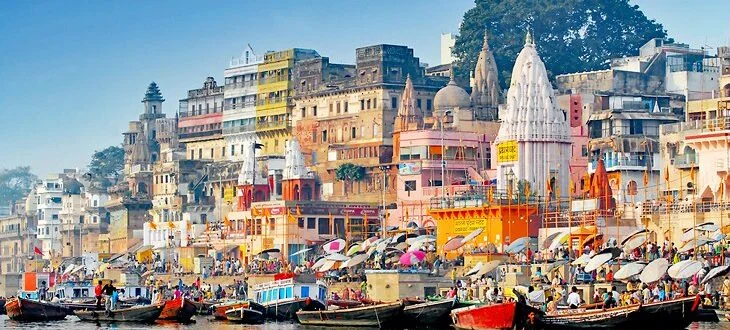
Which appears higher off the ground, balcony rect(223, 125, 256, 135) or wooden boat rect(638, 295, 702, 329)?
balcony rect(223, 125, 256, 135)

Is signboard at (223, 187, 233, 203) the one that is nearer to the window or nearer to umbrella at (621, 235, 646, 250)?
the window

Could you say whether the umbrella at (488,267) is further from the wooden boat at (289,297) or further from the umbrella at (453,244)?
the wooden boat at (289,297)

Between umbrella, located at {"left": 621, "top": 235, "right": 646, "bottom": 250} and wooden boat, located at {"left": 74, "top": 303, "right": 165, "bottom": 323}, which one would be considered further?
umbrella, located at {"left": 621, "top": 235, "right": 646, "bottom": 250}

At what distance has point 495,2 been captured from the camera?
9431cm

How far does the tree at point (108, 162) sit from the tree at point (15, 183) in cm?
4004

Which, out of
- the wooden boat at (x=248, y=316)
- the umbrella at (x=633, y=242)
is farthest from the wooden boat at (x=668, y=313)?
the wooden boat at (x=248, y=316)

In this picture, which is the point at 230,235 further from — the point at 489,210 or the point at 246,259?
the point at 489,210

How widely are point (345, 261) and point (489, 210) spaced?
216 inches

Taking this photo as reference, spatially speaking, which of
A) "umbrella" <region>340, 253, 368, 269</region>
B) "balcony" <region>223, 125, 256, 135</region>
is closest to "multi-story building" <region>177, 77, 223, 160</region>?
"balcony" <region>223, 125, 256, 135</region>

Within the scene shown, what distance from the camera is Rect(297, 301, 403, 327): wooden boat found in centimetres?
4662

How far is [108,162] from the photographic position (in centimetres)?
12975

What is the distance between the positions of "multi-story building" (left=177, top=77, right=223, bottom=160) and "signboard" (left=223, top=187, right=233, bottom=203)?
6.58 m

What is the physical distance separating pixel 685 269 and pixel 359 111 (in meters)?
37.7

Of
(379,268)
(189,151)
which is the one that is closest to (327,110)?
(189,151)
